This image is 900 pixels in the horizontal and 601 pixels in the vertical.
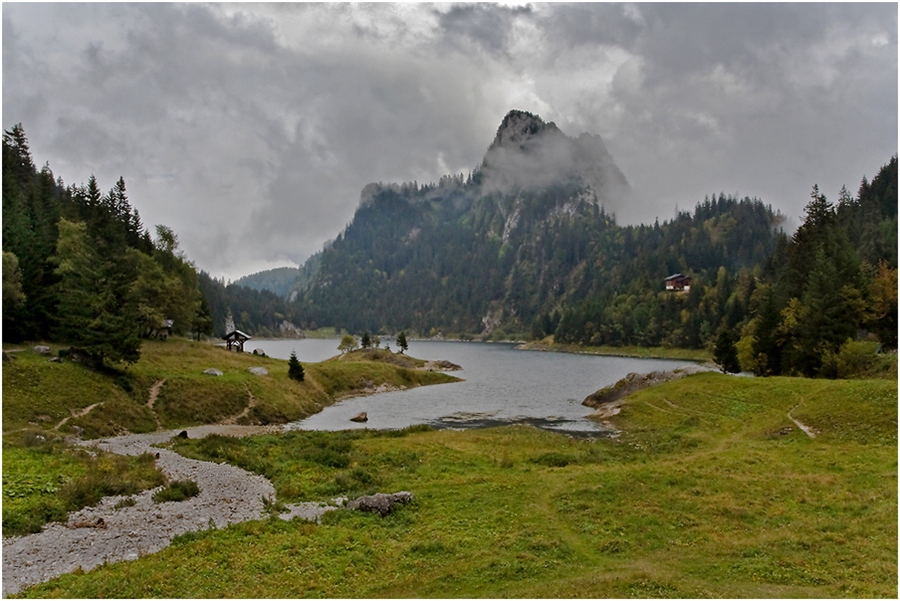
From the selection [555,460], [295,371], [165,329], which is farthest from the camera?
[165,329]

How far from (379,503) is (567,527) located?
9.18m

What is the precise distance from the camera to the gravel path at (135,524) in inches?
721

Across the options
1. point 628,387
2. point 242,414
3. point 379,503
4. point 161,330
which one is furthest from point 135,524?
point 161,330

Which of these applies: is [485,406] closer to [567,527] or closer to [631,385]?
[631,385]

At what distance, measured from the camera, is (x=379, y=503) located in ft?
85.3

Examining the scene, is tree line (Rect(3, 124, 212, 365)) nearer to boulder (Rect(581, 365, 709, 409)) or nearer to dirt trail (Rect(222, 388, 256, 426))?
dirt trail (Rect(222, 388, 256, 426))

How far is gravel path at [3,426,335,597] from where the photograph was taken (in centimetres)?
1831

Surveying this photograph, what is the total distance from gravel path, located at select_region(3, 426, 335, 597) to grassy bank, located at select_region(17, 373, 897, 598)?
126 cm

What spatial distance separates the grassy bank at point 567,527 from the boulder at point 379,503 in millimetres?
749

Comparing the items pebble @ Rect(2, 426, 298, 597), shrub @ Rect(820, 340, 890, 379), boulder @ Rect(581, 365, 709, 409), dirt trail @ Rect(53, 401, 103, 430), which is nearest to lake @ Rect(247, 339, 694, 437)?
boulder @ Rect(581, 365, 709, 409)

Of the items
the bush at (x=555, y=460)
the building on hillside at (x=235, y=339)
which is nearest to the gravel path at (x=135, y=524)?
the bush at (x=555, y=460)

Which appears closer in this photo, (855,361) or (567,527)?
(567,527)

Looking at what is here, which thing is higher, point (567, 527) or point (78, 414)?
point (567, 527)

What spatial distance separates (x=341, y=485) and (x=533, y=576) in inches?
647
